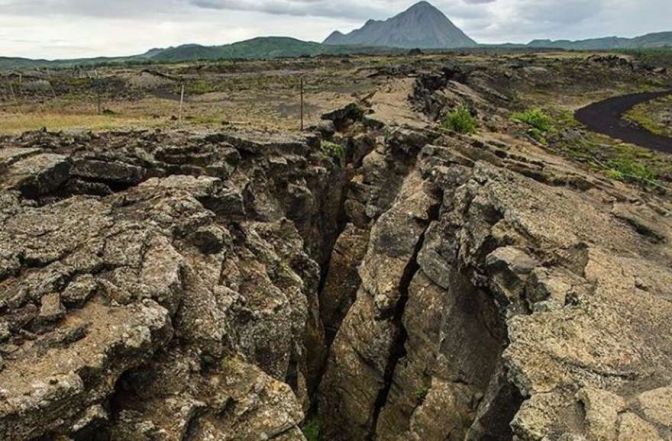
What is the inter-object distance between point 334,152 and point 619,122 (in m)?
99.3

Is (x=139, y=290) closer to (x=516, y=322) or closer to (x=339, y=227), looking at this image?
(x=516, y=322)

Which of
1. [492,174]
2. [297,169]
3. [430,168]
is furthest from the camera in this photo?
[297,169]

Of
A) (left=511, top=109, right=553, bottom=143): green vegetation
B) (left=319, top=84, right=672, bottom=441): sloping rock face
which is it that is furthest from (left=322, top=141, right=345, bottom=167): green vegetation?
(left=511, top=109, right=553, bottom=143): green vegetation

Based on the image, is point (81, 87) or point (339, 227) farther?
point (81, 87)

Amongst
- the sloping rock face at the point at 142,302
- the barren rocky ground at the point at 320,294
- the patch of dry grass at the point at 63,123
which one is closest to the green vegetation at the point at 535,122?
the barren rocky ground at the point at 320,294

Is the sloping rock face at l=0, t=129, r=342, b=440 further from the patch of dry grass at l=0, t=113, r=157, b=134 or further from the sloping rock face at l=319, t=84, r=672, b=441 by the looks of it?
the patch of dry grass at l=0, t=113, r=157, b=134

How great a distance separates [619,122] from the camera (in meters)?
133

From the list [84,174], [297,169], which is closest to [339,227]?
[297,169]

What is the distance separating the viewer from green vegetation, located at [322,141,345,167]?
55.7 m

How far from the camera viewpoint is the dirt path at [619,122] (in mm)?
110000

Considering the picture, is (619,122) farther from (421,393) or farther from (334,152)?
(421,393)

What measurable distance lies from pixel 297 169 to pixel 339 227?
9009 millimetres

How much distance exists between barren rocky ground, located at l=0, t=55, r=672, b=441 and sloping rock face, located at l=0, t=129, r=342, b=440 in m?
0.09

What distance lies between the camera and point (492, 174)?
117 ft
